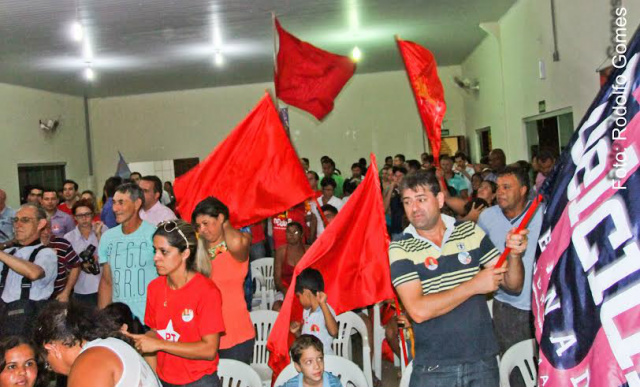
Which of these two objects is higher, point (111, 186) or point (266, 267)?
point (111, 186)

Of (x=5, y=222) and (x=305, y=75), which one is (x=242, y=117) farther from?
(x=5, y=222)

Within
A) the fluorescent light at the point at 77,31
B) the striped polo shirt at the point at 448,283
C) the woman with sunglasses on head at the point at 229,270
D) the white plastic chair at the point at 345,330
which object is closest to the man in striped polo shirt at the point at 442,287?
the striped polo shirt at the point at 448,283

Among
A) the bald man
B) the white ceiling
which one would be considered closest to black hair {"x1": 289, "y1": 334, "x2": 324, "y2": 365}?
the bald man

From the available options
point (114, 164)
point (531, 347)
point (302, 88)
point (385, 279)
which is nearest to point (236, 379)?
point (385, 279)

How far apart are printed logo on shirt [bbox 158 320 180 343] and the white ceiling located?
7838 mm

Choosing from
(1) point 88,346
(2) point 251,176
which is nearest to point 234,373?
(1) point 88,346

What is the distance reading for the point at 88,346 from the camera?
3113 mm

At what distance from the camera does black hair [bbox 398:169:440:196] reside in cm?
380

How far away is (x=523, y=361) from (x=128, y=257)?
282 cm

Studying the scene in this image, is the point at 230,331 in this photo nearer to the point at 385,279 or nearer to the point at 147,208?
the point at 385,279

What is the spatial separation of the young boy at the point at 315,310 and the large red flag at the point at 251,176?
4.03ft

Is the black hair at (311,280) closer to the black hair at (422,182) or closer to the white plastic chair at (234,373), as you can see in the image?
the white plastic chair at (234,373)

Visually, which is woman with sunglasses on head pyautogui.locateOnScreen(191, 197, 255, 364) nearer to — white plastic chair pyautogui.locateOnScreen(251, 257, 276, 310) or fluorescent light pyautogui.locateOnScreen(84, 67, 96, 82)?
white plastic chair pyautogui.locateOnScreen(251, 257, 276, 310)

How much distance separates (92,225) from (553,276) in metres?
6.33
